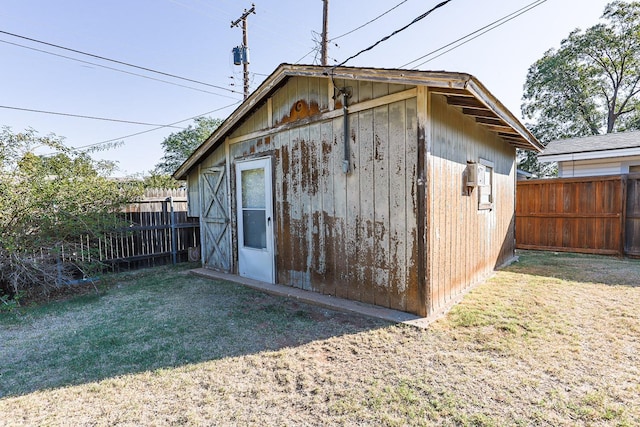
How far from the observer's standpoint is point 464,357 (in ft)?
8.02

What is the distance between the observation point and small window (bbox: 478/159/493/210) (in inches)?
181

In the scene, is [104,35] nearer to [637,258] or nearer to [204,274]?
[204,274]

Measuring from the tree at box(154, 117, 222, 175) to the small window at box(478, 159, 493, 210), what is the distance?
2403 cm

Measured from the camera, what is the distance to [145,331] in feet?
10.4

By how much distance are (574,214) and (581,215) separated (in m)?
0.12

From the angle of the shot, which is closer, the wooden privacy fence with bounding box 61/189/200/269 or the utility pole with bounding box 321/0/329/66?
the wooden privacy fence with bounding box 61/189/200/269

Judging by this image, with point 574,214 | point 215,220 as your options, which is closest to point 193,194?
point 215,220

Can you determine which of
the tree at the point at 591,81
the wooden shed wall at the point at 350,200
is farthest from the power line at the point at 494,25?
the tree at the point at 591,81

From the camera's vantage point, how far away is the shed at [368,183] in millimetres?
3238

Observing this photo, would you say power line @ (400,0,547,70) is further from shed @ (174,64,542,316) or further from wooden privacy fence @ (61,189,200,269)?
wooden privacy fence @ (61,189,200,269)

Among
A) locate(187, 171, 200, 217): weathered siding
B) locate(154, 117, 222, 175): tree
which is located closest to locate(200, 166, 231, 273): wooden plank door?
locate(187, 171, 200, 217): weathered siding

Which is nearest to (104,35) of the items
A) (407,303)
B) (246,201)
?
(246,201)

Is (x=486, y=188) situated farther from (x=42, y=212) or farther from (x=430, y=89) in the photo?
(x=42, y=212)

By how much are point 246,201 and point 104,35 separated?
7.12 m
